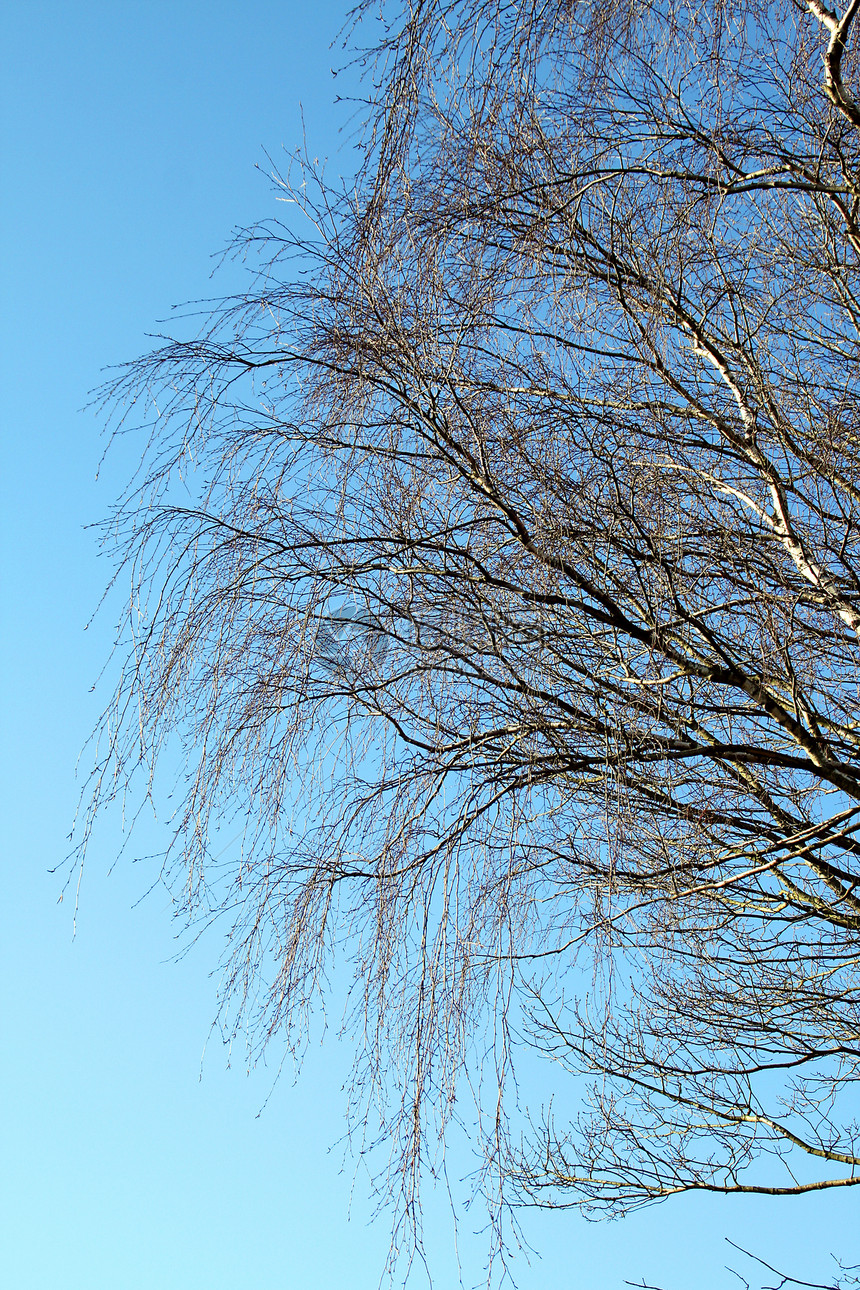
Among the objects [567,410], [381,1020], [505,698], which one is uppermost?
[567,410]

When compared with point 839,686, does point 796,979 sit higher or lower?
lower

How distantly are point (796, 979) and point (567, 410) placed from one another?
2.17 meters

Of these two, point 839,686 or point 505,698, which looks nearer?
point 505,698

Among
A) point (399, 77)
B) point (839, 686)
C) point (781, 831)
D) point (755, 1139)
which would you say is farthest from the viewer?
point (755, 1139)

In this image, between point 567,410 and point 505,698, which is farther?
point 567,410

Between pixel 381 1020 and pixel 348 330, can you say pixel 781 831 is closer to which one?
pixel 381 1020

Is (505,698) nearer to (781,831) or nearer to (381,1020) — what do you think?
(381,1020)

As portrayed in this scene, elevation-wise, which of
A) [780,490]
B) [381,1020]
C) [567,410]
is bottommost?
[381,1020]

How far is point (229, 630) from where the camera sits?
8.11 ft

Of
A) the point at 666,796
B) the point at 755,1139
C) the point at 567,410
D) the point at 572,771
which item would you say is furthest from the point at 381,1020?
the point at 755,1139

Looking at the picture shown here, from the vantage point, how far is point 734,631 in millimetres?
3400

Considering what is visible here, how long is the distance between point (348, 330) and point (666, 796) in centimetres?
151

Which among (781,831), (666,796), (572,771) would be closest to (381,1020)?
(572,771)

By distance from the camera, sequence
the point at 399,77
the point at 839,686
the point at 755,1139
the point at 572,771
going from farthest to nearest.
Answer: the point at 755,1139
the point at 839,686
the point at 572,771
the point at 399,77
